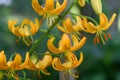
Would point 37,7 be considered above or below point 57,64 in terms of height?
above

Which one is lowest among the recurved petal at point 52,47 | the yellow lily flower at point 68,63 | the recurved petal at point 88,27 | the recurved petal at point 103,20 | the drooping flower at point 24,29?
the yellow lily flower at point 68,63

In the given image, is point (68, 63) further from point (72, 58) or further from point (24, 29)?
point (24, 29)

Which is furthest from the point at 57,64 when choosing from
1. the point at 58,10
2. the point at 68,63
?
the point at 58,10

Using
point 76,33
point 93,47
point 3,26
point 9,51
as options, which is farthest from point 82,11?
point 76,33

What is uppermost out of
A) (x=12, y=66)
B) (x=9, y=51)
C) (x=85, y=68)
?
(x=12, y=66)

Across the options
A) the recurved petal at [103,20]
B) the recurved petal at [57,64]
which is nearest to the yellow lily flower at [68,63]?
the recurved petal at [57,64]

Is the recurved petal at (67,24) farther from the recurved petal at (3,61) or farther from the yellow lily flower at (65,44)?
the recurved petal at (3,61)

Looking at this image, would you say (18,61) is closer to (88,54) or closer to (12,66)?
(12,66)

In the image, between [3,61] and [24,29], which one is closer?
[3,61]
